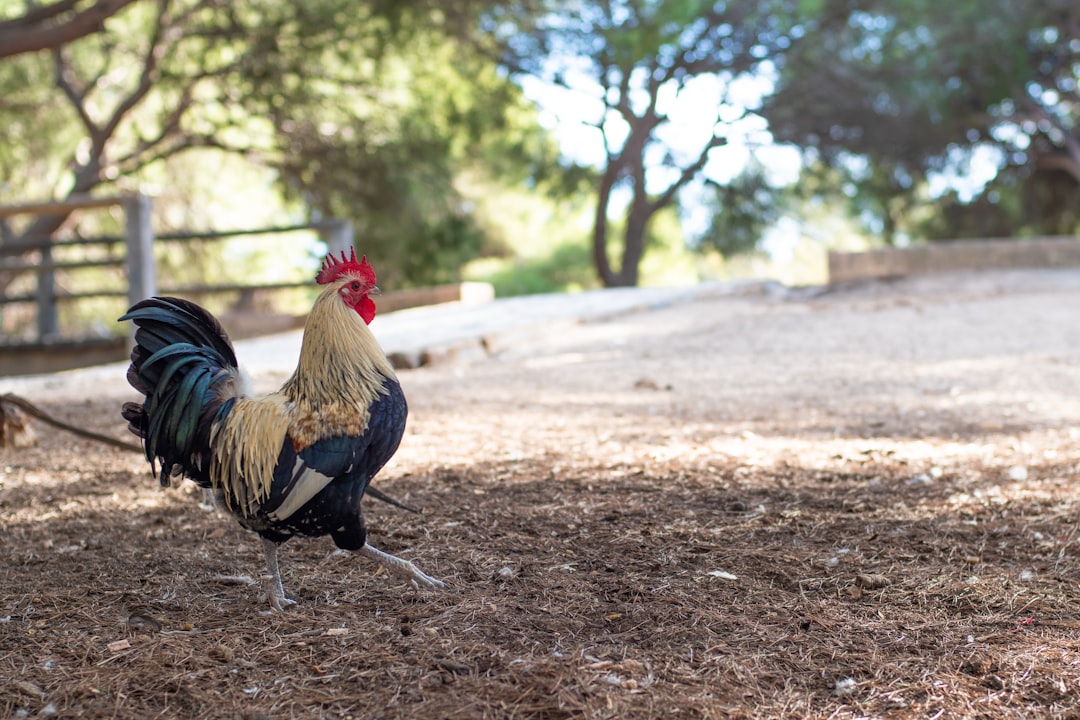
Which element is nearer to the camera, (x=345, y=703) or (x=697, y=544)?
(x=345, y=703)

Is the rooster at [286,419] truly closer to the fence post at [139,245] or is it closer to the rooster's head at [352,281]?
the rooster's head at [352,281]

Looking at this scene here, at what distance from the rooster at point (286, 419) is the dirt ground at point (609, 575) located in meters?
0.33

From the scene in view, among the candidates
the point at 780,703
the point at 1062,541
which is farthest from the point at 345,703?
the point at 1062,541

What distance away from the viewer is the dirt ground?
223cm

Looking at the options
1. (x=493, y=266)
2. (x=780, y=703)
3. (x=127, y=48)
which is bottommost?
(x=780, y=703)

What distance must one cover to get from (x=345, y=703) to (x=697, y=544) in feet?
4.89

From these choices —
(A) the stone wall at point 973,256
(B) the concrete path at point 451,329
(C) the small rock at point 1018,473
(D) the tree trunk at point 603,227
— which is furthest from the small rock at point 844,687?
(D) the tree trunk at point 603,227

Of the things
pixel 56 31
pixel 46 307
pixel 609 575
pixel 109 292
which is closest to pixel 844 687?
pixel 609 575

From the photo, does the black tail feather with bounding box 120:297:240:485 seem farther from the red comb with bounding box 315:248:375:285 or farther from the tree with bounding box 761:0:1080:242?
the tree with bounding box 761:0:1080:242

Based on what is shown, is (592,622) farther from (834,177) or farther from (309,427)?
(834,177)

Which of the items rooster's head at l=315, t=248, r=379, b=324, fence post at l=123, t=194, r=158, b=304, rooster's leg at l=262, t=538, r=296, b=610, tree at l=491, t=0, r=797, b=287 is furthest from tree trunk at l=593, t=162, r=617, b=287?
rooster's leg at l=262, t=538, r=296, b=610

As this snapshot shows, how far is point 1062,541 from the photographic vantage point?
3.19 m

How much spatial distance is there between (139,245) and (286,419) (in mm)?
7847

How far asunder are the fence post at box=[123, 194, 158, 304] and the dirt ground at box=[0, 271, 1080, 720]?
420 cm
